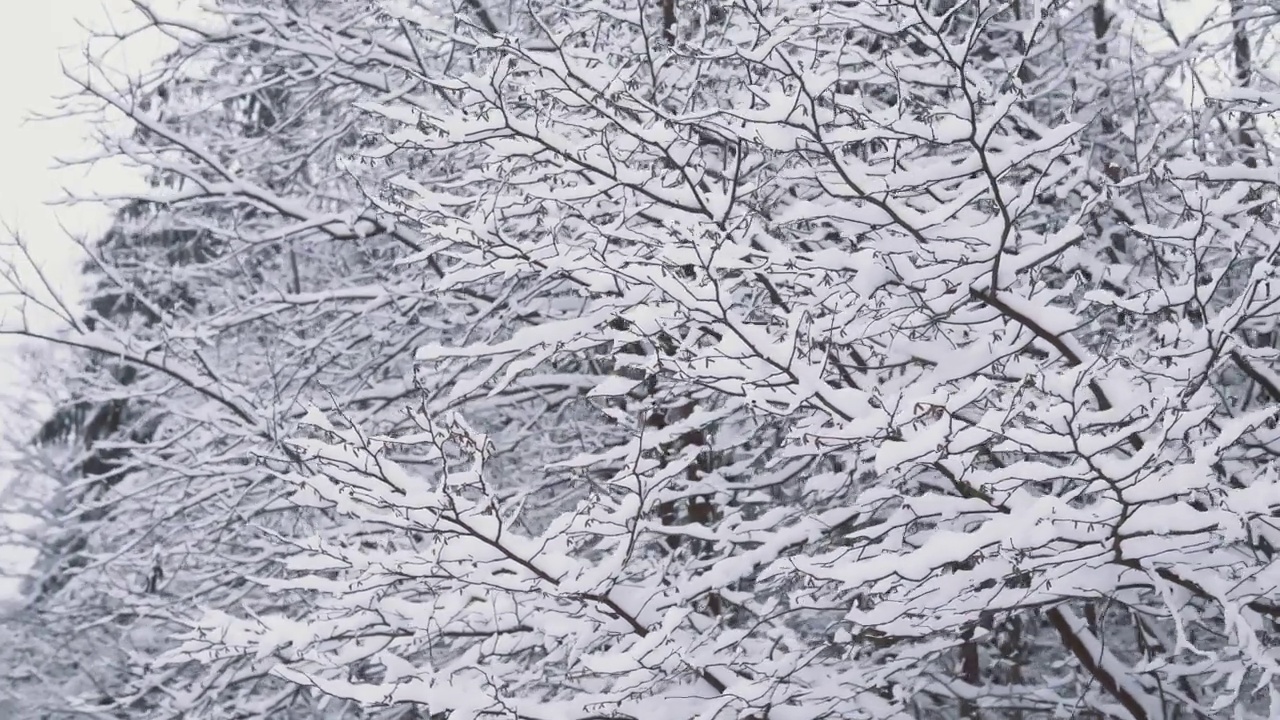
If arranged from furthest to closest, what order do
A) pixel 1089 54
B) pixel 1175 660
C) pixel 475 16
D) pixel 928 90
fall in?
pixel 475 16 → pixel 1089 54 → pixel 928 90 → pixel 1175 660

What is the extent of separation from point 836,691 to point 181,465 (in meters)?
3.10

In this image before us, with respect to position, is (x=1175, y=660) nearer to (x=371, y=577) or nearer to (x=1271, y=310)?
(x=1271, y=310)

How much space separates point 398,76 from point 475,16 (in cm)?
51

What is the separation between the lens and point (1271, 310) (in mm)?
2391

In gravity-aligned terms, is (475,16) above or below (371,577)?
above

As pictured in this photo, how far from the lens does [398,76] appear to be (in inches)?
196

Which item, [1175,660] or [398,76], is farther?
[398,76]

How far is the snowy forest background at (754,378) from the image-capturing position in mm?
2162

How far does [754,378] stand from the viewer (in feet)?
7.30

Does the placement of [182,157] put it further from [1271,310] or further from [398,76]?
[1271,310]

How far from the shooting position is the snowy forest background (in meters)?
2.16

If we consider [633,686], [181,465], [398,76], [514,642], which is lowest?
[633,686]

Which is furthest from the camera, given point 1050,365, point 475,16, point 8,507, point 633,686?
point 8,507

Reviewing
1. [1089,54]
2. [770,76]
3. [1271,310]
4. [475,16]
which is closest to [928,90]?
[770,76]
